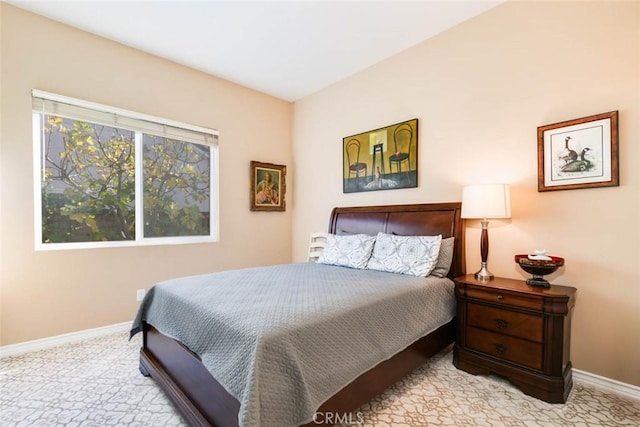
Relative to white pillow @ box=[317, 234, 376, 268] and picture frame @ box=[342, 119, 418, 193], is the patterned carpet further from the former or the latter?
picture frame @ box=[342, 119, 418, 193]

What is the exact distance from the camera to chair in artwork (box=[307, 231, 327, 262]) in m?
3.75

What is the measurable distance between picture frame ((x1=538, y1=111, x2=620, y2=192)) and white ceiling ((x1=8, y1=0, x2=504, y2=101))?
1.25m

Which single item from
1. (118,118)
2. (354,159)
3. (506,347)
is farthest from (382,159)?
(118,118)

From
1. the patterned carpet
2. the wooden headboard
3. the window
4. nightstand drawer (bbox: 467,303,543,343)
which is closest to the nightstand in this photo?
nightstand drawer (bbox: 467,303,543,343)

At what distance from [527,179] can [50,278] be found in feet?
13.7

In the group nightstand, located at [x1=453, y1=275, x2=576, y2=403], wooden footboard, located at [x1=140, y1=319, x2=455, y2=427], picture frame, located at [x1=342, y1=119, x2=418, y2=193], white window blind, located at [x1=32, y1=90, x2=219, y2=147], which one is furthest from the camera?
picture frame, located at [x1=342, y1=119, x2=418, y2=193]

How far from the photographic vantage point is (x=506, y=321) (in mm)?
1964

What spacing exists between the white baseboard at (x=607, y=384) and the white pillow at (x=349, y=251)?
171 cm

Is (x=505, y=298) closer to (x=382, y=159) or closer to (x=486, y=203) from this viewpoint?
(x=486, y=203)

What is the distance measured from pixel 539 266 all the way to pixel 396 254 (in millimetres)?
1018

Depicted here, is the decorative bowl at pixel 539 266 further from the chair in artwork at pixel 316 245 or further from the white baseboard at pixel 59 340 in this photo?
→ the white baseboard at pixel 59 340

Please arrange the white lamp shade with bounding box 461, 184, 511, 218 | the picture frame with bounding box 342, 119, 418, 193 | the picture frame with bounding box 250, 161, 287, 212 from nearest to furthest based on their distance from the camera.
A: 1. the white lamp shade with bounding box 461, 184, 511, 218
2. the picture frame with bounding box 342, 119, 418, 193
3. the picture frame with bounding box 250, 161, 287, 212

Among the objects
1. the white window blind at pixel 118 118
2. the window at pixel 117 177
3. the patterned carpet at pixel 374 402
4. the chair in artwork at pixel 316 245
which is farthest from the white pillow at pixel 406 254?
the white window blind at pixel 118 118

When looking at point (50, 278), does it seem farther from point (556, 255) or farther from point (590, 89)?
point (590, 89)
